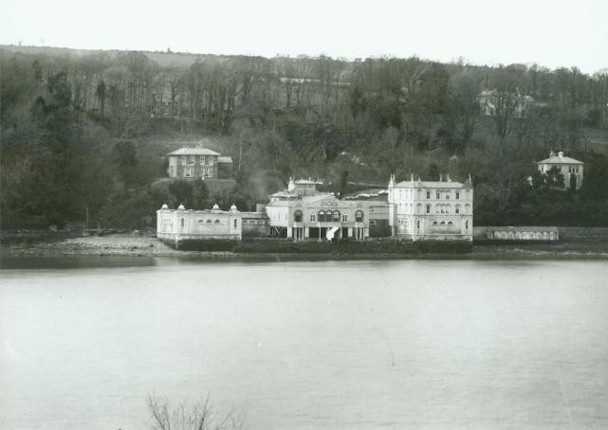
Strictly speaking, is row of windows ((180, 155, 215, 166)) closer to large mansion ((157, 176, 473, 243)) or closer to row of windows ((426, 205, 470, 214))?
large mansion ((157, 176, 473, 243))

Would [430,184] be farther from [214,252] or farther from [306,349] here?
[306,349]

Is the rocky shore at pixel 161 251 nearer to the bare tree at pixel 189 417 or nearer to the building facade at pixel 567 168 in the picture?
the building facade at pixel 567 168

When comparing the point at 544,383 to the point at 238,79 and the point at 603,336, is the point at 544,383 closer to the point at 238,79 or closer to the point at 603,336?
the point at 603,336

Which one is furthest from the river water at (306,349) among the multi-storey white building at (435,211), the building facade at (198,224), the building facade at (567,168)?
the building facade at (567,168)

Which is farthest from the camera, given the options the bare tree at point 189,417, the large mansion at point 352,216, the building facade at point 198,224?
the large mansion at point 352,216

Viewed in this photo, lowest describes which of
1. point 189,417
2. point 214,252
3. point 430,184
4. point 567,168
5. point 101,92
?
point 189,417

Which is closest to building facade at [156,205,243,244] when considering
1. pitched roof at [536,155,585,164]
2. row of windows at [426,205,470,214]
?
row of windows at [426,205,470,214]

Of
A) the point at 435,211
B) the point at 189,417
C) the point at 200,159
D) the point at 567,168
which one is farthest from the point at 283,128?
the point at 189,417
